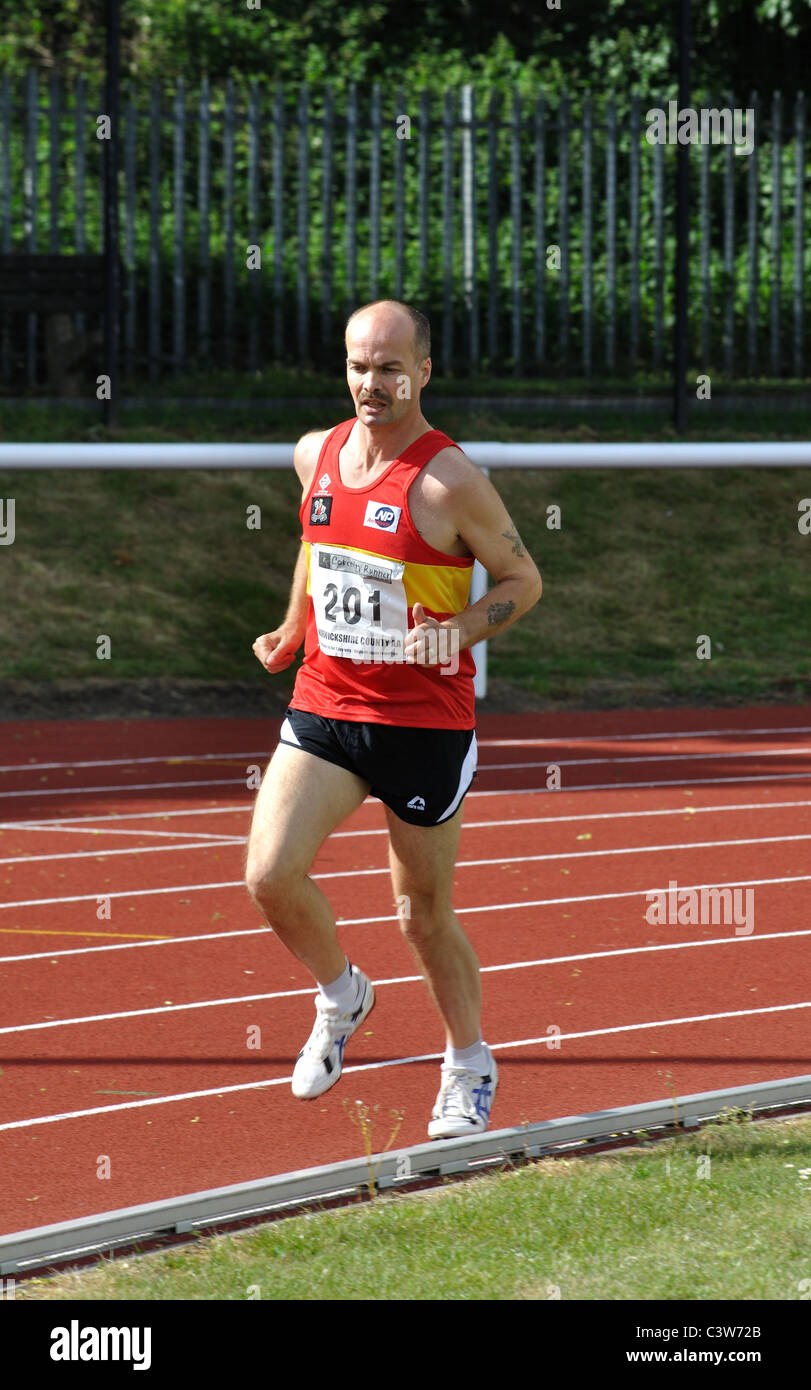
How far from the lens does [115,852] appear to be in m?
7.99

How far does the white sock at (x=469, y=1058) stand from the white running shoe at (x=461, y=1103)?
0.01 meters

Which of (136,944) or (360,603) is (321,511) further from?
(136,944)

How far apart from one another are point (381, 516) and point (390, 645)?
302mm

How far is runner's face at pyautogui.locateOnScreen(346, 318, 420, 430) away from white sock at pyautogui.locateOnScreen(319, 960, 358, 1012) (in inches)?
55.0

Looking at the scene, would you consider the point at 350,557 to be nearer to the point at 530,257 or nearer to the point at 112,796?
the point at 112,796

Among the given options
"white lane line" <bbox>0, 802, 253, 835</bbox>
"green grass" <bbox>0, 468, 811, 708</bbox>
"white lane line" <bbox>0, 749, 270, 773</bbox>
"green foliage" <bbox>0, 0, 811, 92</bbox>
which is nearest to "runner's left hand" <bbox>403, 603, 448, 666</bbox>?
"white lane line" <bbox>0, 802, 253, 835</bbox>

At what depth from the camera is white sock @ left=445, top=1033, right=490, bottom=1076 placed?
15.4ft

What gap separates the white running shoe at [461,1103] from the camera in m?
4.61

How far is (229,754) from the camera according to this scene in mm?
10336

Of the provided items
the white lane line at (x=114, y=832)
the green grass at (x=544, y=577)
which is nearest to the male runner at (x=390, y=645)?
the white lane line at (x=114, y=832)

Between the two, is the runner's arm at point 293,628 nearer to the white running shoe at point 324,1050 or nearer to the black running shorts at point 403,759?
the black running shorts at point 403,759

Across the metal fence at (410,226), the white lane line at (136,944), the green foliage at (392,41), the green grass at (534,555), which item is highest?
the green foliage at (392,41)

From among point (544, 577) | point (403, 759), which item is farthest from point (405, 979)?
point (544, 577)

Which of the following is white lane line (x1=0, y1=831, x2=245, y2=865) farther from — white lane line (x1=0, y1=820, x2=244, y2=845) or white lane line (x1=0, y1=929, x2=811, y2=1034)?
white lane line (x1=0, y1=929, x2=811, y2=1034)
